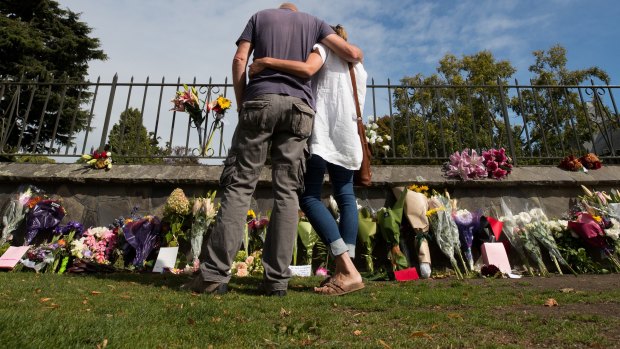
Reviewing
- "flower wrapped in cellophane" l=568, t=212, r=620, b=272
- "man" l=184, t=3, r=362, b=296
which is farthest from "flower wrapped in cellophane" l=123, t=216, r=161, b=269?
→ "flower wrapped in cellophane" l=568, t=212, r=620, b=272

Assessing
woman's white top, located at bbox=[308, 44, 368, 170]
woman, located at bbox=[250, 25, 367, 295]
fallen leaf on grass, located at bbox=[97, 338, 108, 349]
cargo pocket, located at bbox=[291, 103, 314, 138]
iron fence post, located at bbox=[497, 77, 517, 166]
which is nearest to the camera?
fallen leaf on grass, located at bbox=[97, 338, 108, 349]

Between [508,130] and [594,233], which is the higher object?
[508,130]

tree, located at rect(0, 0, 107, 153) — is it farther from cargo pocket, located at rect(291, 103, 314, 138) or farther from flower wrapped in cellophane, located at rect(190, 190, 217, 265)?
cargo pocket, located at rect(291, 103, 314, 138)

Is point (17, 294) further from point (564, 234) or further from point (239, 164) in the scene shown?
point (564, 234)

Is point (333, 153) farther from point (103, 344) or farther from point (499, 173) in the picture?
point (499, 173)

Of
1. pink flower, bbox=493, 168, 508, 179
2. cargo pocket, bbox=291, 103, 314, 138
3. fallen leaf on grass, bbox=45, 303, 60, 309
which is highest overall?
pink flower, bbox=493, 168, 508, 179

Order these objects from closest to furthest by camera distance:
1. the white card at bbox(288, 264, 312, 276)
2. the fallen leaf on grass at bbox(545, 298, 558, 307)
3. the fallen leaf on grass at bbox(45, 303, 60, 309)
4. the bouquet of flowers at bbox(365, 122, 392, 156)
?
→ the fallen leaf on grass at bbox(45, 303, 60, 309), the fallen leaf on grass at bbox(545, 298, 558, 307), the white card at bbox(288, 264, 312, 276), the bouquet of flowers at bbox(365, 122, 392, 156)

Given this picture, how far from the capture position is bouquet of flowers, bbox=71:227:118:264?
432 centimetres

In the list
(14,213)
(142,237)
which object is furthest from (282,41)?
(14,213)

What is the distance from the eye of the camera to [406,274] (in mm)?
3875

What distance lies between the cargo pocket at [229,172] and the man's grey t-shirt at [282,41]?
408mm

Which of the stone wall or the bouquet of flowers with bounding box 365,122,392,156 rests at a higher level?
the bouquet of flowers with bounding box 365,122,392,156

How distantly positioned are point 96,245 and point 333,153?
3.02m

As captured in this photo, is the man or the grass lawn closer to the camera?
the grass lawn
